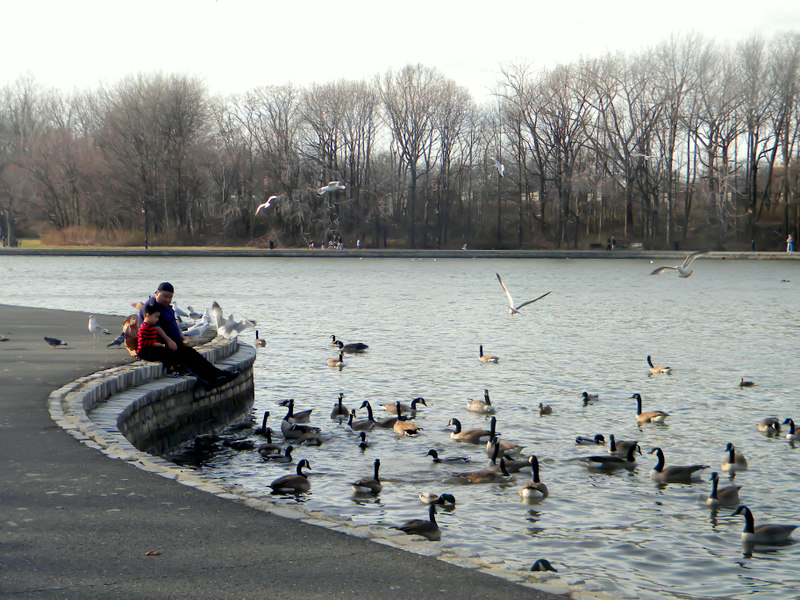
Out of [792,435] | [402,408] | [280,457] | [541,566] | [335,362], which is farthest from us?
[335,362]

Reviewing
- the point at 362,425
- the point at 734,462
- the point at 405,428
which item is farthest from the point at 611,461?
the point at 362,425

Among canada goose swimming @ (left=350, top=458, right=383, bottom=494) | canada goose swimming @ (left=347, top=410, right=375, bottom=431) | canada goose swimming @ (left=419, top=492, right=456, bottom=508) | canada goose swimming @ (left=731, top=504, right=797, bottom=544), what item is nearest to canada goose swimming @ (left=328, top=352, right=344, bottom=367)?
canada goose swimming @ (left=347, top=410, right=375, bottom=431)

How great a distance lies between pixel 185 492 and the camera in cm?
672

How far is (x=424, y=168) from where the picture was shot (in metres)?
83.8

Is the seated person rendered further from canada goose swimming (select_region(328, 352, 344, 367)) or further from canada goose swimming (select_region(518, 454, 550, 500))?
canada goose swimming (select_region(328, 352, 344, 367))

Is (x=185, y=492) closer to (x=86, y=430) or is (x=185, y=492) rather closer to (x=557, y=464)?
(x=86, y=430)

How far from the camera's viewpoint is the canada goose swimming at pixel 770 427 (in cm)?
1298

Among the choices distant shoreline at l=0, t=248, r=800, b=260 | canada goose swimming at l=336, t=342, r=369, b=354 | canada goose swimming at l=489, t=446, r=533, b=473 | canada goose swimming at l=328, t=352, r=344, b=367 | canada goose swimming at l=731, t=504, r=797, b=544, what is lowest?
canada goose swimming at l=731, t=504, r=797, b=544

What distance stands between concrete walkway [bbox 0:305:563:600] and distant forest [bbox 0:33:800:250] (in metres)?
67.4

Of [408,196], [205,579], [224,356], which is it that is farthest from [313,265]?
[205,579]

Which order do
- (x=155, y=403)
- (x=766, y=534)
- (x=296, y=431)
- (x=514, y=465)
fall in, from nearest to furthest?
1. (x=766, y=534)
2. (x=514, y=465)
3. (x=155, y=403)
4. (x=296, y=431)

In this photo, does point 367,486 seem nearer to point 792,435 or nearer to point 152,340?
point 152,340

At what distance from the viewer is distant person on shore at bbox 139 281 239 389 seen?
471 inches

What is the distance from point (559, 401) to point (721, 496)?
6.02 m
